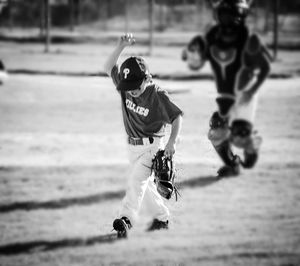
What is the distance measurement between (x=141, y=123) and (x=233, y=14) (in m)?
1.66

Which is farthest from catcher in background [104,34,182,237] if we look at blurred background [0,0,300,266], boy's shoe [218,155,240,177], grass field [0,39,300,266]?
grass field [0,39,300,266]

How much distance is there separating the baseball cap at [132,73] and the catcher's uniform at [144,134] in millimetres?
62

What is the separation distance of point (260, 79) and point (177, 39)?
34.3 metres

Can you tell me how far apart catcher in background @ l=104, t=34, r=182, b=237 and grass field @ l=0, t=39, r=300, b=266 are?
3324cm

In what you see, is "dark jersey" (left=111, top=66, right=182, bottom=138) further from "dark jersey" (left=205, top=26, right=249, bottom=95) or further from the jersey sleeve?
"dark jersey" (left=205, top=26, right=249, bottom=95)

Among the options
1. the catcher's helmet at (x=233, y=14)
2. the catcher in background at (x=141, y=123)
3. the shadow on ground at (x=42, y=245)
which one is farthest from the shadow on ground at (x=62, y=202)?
the catcher's helmet at (x=233, y=14)

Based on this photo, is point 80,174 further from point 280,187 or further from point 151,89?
point 151,89

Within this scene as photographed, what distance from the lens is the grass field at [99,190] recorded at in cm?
6699

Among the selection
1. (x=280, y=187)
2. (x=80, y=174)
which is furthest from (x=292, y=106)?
(x=280, y=187)

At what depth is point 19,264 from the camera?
10781 cm

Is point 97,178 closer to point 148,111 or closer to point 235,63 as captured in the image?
point 148,111

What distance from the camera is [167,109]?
3.58 m

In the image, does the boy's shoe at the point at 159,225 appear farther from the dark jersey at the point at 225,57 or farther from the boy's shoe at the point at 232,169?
the dark jersey at the point at 225,57

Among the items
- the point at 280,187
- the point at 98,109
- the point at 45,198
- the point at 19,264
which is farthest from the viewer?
the point at 280,187
